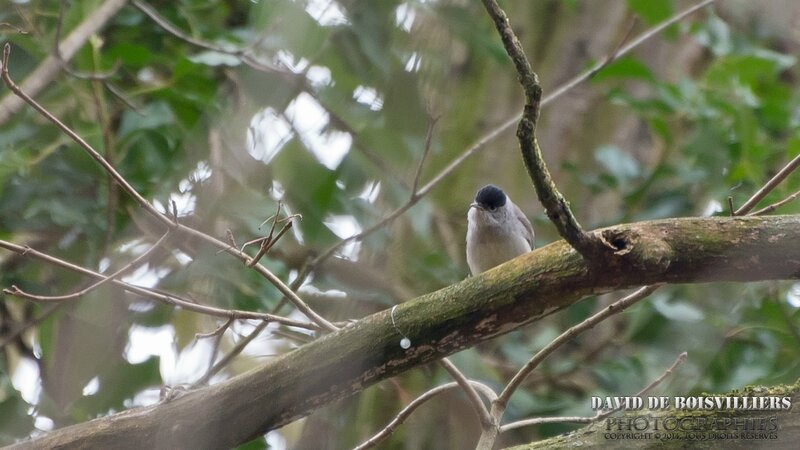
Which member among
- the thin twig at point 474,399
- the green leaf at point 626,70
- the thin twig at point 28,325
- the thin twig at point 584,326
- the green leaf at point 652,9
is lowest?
the thin twig at point 474,399

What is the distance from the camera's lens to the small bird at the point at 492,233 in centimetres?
Answer: 400

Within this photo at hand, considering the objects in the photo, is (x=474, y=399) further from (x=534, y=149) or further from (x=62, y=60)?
(x=62, y=60)

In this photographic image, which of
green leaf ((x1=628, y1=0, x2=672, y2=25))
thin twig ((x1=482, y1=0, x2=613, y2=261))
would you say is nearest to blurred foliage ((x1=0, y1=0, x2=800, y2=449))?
green leaf ((x1=628, y1=0, x2=672, y2=25))

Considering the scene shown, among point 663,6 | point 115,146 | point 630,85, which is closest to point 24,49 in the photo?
point 115,146

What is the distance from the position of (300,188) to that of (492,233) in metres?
0.95

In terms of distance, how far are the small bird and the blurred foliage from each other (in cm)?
24

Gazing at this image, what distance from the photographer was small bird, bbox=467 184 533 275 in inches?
158

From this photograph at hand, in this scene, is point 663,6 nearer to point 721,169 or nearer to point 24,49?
point 721,169

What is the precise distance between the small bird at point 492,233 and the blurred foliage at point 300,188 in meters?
0.24

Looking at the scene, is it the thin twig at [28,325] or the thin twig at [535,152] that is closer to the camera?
the thin twig at [535,152]

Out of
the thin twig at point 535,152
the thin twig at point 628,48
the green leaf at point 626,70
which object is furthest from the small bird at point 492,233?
the thin twig at point 535,152

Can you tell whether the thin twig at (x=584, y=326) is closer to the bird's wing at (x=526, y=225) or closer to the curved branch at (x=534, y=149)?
the curved branch at (x=534, y=149)

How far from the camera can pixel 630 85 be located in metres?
5.99

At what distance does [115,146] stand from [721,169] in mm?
2693
